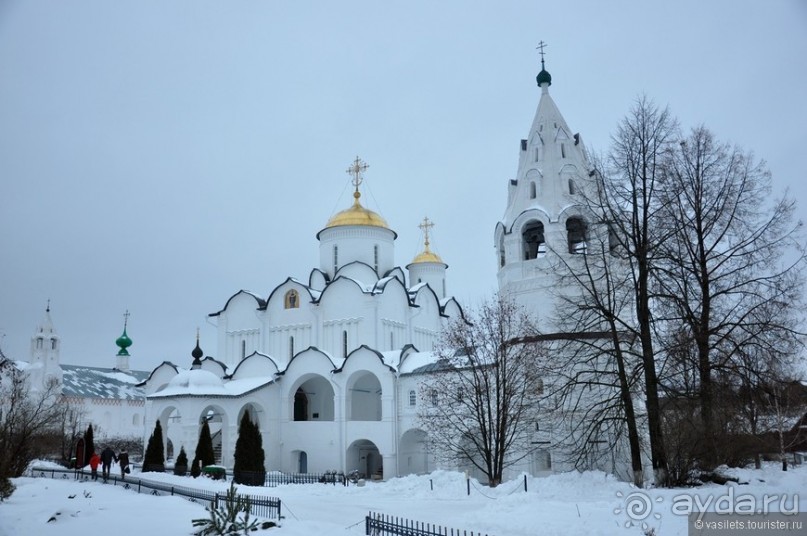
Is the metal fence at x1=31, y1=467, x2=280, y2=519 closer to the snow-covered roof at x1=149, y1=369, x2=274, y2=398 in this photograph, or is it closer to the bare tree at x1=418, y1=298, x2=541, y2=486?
the snow-covered roof at x1=149, y1=369, x2=274, y2=398

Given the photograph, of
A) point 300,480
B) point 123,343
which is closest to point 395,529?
point 300,480

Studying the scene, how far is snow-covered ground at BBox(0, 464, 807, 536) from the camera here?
10492mm

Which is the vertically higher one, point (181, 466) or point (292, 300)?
point (292, 300)

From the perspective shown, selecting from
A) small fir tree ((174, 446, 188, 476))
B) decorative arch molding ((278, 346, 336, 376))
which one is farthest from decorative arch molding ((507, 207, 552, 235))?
small fir tree ((174, 446, 188, 476))

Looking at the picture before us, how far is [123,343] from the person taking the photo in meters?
68.4

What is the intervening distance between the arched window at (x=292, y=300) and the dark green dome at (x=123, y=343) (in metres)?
39.7

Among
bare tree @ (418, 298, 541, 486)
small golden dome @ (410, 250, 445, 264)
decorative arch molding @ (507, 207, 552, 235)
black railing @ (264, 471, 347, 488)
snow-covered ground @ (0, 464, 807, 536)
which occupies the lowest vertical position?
black railing @ (264, 471, 347, 488)

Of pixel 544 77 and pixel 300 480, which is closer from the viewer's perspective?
pixel 300 480

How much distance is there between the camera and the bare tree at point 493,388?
19812 millimetres

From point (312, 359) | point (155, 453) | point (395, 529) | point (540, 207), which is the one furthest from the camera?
point (312, 359)

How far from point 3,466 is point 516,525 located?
11.8 metres

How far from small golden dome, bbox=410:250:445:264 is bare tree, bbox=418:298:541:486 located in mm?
16633

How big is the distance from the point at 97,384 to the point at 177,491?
4784 centimetres

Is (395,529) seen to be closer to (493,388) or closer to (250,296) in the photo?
(493,388)
